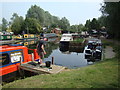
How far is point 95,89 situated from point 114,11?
17.0m

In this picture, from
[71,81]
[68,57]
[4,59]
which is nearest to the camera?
[71,81]

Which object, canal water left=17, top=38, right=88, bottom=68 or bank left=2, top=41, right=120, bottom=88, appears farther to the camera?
canal water left=17, top=38, right=88, bottom=68

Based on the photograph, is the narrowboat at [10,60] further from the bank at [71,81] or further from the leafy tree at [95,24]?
the leafy tree at [95,24]

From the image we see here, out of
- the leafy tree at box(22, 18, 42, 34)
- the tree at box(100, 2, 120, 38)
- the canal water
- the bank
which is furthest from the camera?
the leafy tree at box(22, 18, 42, 34)

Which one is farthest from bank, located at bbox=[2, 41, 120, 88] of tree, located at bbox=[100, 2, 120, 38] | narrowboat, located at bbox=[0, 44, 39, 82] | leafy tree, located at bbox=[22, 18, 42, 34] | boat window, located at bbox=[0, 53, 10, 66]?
leafy tree, located at bbox=[22, 18, 42, 34]

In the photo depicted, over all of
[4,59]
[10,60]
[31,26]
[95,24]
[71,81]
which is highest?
[95,24]

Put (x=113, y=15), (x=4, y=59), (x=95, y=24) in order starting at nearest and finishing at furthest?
1. (x=4, y=59)
2. (x=113, y=15)
3. (x=95, y=24)

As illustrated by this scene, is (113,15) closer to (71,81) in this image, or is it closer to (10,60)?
(10,60)

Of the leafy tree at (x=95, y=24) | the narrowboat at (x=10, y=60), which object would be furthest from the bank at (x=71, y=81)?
the leafy tree at (x=95, y=24)

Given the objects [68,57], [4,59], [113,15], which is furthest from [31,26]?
[4,59]

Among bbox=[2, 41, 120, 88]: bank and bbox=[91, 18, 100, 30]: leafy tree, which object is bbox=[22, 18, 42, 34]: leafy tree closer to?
bbox=[91, 18, 100, 30]: leafy tree

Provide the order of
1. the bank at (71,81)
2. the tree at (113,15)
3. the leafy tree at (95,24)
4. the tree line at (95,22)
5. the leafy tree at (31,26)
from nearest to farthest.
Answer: the bank at (71,81)
the tree at (113,15)
the tree line at (95,22)
the leafy tree at (31,26)
the leafy tree at (95,24)

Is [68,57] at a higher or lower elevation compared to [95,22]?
lower

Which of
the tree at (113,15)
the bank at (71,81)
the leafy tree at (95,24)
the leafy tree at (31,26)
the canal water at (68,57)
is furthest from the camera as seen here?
the leafy tree at (95,24)
